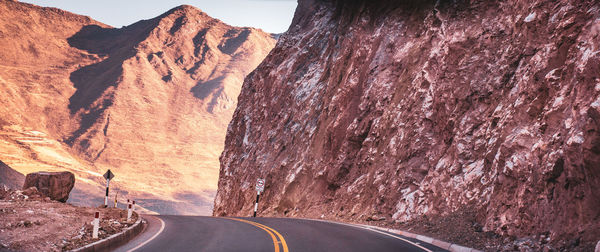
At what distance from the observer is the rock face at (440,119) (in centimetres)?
1204

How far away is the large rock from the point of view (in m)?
25.5

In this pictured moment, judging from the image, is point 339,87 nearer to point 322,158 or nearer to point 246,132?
point 322,158

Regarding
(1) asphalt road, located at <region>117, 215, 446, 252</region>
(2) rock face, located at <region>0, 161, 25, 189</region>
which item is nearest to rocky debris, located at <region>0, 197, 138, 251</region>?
(1) asphalt road, located at <region>117, 215, 446, 252</region>

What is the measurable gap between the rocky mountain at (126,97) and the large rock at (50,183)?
74.4 meters

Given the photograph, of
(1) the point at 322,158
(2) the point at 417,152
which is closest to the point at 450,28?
(2) the point at 417,152

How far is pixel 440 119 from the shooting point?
72.2 ft

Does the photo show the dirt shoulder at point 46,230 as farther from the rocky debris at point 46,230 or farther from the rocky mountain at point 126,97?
the rocky mountain at point 126,97

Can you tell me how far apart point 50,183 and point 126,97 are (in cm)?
11911

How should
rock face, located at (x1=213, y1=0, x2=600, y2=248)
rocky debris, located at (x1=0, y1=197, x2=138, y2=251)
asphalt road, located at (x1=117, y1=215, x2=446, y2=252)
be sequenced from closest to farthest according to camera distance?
rocky debris, located at (x1=0, y1=197, x2=138, y2=251)
asphalt road, located at (x1=117, y1=215, x2=446, y2=252)
rock face, located at (x1=213, y1=0, x2=600, y2=248)

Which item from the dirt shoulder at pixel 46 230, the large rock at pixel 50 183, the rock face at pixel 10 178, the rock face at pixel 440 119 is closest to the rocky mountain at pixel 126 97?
the rock face at pixel 10 178

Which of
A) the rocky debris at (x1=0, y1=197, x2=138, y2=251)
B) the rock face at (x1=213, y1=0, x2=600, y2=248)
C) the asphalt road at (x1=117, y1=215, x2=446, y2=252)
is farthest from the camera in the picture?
the rock face at (x1=213, y1=0, x2=600, y2=248)

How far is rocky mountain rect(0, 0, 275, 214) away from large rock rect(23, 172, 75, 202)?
74.4 meters

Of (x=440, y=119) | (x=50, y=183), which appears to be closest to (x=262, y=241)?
(x=440, y=119)

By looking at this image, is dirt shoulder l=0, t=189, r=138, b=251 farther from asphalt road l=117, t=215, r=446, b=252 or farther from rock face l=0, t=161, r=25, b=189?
rock face l=0, t=161, r=25, b=189
